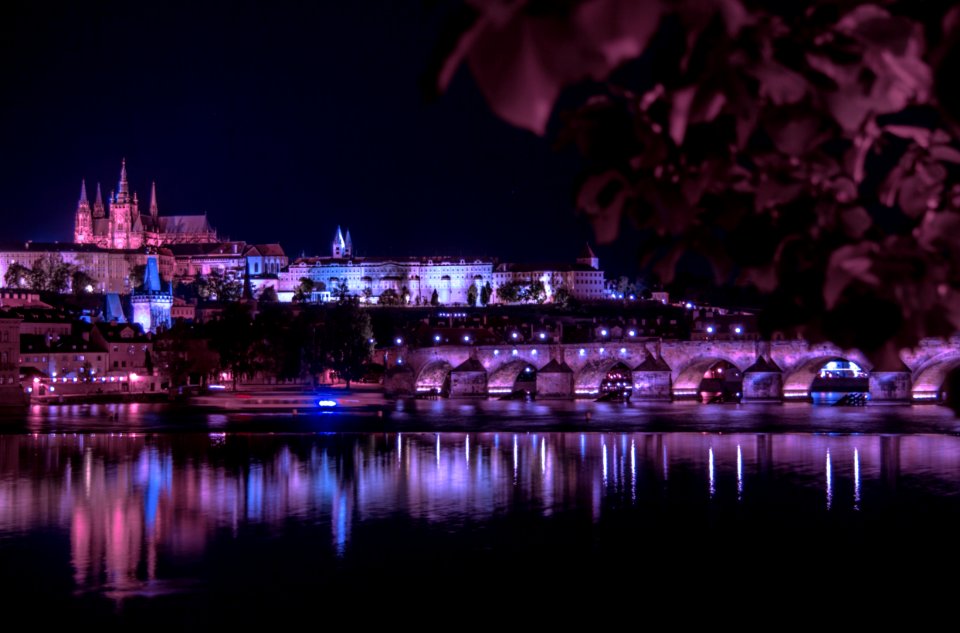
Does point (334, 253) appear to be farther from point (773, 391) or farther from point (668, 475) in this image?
point (668, 475)

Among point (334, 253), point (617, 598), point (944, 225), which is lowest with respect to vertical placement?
point (617, 598)

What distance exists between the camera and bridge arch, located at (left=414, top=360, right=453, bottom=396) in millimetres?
65562

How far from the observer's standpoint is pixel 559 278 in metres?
137

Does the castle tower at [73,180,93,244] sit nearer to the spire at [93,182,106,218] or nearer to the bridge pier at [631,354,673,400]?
the spire at [93,182,106,218]

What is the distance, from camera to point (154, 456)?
29.4 meters

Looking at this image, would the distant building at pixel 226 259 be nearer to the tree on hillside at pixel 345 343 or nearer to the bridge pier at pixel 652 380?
the tree on hillside at pixel 345 343

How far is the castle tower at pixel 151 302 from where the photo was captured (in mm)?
95688

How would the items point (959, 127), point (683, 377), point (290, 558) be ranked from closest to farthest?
1. point (959, 127)
2. point (290, 558)
3. point (683, 377)

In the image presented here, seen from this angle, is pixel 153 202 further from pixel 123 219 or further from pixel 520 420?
pixel 520 420

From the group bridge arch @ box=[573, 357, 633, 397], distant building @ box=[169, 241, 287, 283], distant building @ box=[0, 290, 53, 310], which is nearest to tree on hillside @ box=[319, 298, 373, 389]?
bridge arch @ box=[573, 357, 633, 397]

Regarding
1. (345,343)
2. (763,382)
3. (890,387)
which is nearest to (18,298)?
(345,343)

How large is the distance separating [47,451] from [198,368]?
33745 mm

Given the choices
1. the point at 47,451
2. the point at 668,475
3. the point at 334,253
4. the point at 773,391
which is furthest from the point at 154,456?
the point at 334,253

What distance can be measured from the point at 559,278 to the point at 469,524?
11936cm
